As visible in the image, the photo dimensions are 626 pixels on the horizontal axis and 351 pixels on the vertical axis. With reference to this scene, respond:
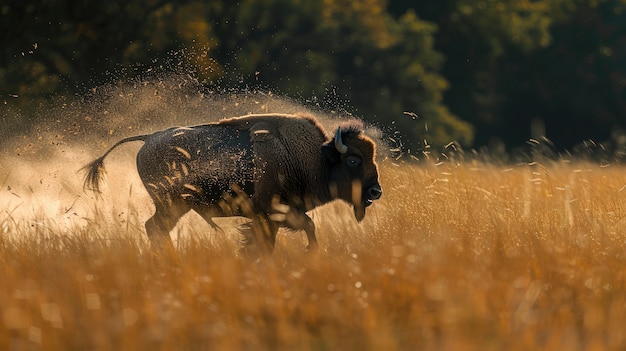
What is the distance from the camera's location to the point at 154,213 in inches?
359

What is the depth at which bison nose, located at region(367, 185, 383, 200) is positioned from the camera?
795 centimetres

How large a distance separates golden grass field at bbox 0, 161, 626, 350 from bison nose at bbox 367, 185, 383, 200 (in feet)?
3.59

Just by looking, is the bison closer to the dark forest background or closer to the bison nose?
the bison nose

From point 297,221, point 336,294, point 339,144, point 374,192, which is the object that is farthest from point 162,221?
point 336,294

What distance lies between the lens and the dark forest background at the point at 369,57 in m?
21.5

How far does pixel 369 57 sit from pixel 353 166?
21.1 m

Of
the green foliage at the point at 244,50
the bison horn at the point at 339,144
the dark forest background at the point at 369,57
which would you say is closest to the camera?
the bison horn at the point at 339,144

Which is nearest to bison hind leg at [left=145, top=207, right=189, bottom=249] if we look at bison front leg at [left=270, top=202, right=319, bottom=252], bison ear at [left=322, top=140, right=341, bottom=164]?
bison front leg at [left=270, top=202, right=319, bottom=252]

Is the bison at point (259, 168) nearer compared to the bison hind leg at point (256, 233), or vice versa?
the bison hind leg at point (256, 233)

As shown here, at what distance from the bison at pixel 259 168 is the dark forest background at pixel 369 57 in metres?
1.49

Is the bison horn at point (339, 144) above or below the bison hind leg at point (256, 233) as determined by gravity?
above

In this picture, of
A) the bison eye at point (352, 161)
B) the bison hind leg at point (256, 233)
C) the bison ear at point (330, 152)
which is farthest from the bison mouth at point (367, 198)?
the bison hind leg at point (256, 233)

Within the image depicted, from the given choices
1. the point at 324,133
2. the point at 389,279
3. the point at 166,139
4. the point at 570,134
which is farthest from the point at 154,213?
the point at 570,134

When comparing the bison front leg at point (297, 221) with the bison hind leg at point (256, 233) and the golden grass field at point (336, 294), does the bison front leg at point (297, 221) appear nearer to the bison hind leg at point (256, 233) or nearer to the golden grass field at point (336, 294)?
the bison hind leg at point (256, 233)
